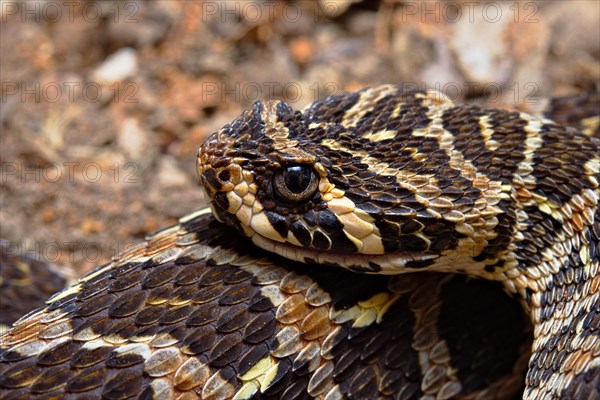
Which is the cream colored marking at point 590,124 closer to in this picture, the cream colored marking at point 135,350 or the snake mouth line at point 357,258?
the snake mouth line at point 357,258

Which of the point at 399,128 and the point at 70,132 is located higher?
the point at 399,128

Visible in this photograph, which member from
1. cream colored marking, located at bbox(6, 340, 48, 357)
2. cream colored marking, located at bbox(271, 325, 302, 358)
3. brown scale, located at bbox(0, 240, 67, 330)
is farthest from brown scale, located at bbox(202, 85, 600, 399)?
brown scale, located at bbox(0, 240, 67, 330)

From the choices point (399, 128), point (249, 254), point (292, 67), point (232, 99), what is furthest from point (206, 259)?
point (292, 67)

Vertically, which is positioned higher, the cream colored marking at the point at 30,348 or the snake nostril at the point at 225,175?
the snake nostril at the point at 225,175

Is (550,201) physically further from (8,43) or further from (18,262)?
(8,43)

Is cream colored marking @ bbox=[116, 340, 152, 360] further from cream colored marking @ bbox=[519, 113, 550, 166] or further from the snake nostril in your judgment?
cream colored marking @ bbox=[519, 113, 550, 166]

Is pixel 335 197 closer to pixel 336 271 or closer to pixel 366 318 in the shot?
pixel 336 271

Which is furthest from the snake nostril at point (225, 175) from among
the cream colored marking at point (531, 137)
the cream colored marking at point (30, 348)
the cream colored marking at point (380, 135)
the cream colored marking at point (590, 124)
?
the cream colored marking at point (590, 124)
